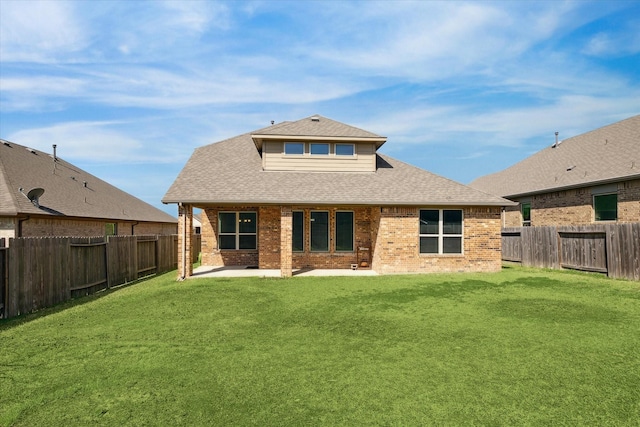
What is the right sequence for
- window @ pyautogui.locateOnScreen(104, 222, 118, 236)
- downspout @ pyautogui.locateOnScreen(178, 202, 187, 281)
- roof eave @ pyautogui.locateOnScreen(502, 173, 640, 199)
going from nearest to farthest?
1. downspout @ pyautogui.locateOnScreen(178, 202, 187, 281)
2. roof eave @ pyautogui.locateOnScreen(502, 173, 640, 199)
3. window @ pyautogui.locateOnScreen(104, 222, 118, 236)

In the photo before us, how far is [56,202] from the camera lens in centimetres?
1780

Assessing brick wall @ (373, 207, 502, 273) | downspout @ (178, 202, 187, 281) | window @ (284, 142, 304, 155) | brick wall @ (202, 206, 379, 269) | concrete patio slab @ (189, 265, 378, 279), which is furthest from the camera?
window @ (284, 142, 304, 155)

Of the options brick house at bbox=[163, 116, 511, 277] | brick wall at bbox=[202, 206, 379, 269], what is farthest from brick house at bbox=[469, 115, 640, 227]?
A: brick wall at bbox=[202, 206, 379, 269]

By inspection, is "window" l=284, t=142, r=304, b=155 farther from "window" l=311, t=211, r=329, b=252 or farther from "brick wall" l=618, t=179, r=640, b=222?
"brick wall" l=618, t=179, r=640, b=222

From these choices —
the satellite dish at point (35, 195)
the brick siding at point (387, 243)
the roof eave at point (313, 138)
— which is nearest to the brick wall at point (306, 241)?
the brick siding at point (387, 243)

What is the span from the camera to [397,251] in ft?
46.8

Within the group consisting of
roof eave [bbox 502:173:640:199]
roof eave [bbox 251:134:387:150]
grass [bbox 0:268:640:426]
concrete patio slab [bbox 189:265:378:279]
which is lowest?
grass [bbox 0:268:640:426]

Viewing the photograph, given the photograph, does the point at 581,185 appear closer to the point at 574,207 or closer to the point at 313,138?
the point at 574,207

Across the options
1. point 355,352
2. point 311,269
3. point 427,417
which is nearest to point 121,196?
point 311,269

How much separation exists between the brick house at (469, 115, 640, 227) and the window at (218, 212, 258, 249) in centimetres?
1595

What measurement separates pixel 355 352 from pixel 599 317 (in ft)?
18.9

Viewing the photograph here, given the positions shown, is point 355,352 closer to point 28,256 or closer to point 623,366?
point 623,366

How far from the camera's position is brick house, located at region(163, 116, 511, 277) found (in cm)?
1406

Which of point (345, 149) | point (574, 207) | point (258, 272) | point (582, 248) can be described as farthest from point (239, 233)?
point (574, 207)
